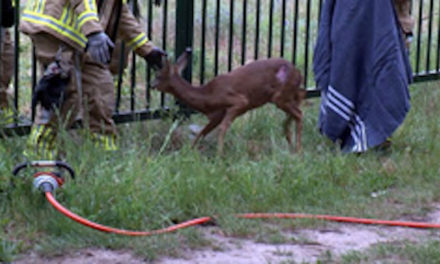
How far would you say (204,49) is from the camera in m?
7.14

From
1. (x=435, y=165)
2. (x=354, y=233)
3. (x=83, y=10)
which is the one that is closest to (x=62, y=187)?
(x=83, y=10)

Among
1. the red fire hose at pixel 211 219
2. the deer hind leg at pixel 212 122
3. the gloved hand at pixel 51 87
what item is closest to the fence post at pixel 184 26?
the deer hind leg at pixel 212 122

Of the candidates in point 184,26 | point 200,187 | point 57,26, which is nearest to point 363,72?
point 184,26

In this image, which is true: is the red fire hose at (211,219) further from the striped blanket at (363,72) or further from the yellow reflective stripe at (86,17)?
the striped blanket at (363,72)

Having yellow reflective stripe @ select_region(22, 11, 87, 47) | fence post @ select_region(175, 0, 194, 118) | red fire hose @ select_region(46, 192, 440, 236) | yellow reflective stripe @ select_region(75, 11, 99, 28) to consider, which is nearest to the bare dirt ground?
red fire hose @ select_region(46, 192, 440, 236)

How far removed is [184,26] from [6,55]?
4.47ft

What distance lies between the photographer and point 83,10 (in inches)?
220

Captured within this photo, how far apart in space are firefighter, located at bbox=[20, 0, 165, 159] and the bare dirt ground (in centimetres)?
133

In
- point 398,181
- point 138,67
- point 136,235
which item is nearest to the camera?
point 136,235

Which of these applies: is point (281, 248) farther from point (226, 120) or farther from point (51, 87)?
point (51, 87)

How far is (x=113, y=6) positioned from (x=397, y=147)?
2.38 metres

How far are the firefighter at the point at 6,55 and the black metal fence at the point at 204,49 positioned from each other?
0.37ft

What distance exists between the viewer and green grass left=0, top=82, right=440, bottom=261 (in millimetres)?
4664

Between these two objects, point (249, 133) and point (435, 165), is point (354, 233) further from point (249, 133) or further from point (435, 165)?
point (249, 133)
